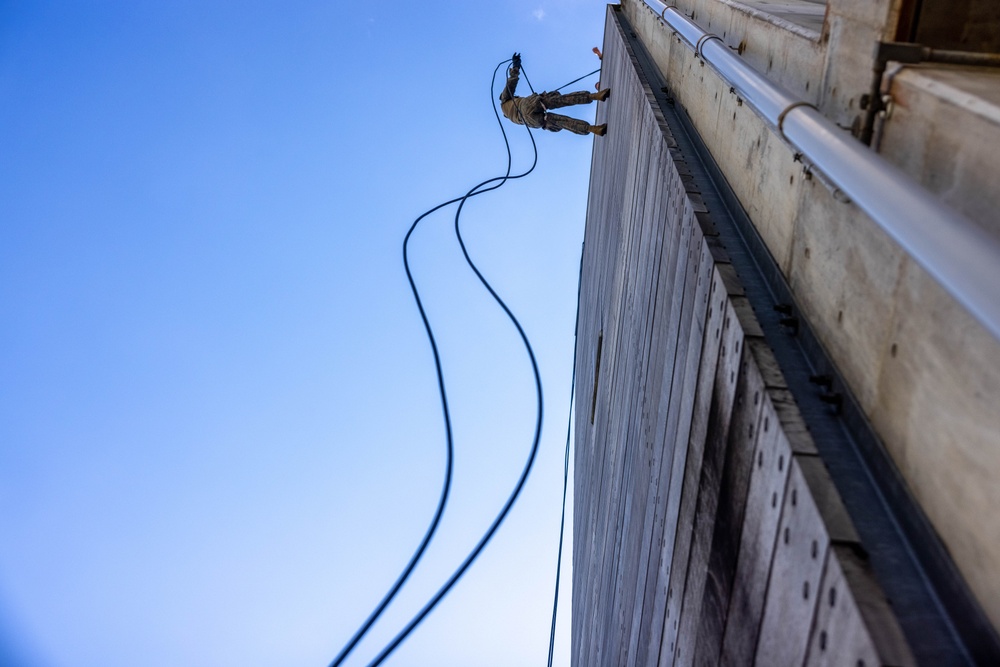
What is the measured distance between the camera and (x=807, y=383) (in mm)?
1874

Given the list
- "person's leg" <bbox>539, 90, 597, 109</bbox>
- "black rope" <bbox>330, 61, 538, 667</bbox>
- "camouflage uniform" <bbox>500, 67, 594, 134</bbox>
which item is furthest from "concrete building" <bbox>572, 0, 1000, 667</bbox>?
"person's leg" <bbox>539, 90, 597, 109</bbox>

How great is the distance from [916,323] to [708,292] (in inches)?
38.6

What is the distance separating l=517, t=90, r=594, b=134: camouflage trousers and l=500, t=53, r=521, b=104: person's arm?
377 millimetres

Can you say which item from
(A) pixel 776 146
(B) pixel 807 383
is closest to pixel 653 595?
(B) pixel 807 383

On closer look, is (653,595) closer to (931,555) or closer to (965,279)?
(931,555)

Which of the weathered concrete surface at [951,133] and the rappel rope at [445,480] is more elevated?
the weathered concrete surface at [951,133]

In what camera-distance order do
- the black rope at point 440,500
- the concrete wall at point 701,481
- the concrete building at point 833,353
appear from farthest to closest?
1. the black rope at point 440,500
2. the concrete wall at point 701,481
3. the concrete building at point 833,353

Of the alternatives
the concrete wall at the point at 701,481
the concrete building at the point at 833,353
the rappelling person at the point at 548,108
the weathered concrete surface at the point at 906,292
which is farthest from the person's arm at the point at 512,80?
the weathered concrete surface at the point at 906,292

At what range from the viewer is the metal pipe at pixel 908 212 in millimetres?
905

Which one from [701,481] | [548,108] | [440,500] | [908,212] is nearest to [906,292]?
[908,212]

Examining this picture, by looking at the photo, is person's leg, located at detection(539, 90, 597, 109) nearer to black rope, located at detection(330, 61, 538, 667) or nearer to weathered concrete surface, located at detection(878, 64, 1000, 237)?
black rope, located at detection(330, 61, 538, 667)

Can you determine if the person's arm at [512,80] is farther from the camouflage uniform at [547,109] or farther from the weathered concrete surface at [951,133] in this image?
the weathered concrete surface at [951,133]

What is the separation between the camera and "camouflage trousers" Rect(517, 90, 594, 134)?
8609 millimetres

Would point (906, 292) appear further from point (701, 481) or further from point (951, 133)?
point (701, 481)
